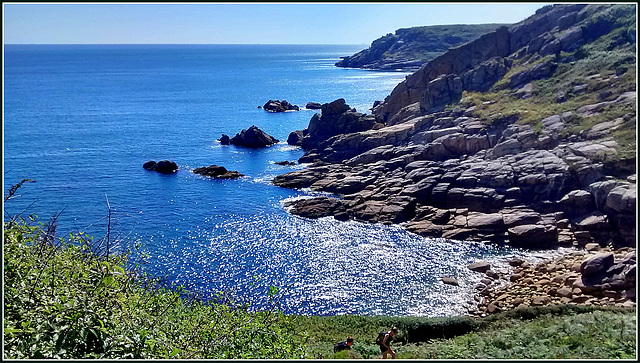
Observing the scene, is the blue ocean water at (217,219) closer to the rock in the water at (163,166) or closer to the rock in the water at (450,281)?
the rock in the water at (450,281)

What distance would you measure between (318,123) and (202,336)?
259 ft

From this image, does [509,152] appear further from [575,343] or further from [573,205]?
[575,343]

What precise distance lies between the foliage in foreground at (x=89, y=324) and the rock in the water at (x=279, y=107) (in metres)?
119

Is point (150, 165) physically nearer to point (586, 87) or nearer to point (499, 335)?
point (586, 87)

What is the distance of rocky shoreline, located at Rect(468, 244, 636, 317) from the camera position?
35594 mm

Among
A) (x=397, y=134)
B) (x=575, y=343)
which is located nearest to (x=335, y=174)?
(x=397, y=134)

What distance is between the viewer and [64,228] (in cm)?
5169

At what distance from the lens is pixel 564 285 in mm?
37938

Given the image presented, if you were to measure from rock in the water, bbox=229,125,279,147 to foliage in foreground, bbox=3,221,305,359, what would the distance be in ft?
259

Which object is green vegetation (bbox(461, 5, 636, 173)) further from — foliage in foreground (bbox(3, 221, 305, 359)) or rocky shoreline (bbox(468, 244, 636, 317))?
foliage in foreground (bbox(3, 221, 305, 359))

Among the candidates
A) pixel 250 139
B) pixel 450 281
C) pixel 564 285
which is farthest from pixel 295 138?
pixel 564 285

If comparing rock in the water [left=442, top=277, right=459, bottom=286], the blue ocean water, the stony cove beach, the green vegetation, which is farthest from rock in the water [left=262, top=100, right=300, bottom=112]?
rock in the water [left=442, top=277, right=459, bottom=286]

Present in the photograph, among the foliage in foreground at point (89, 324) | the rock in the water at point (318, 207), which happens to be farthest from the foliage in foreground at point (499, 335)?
the rock in the water at point (318, 207)

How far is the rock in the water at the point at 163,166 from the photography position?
74.8 m
